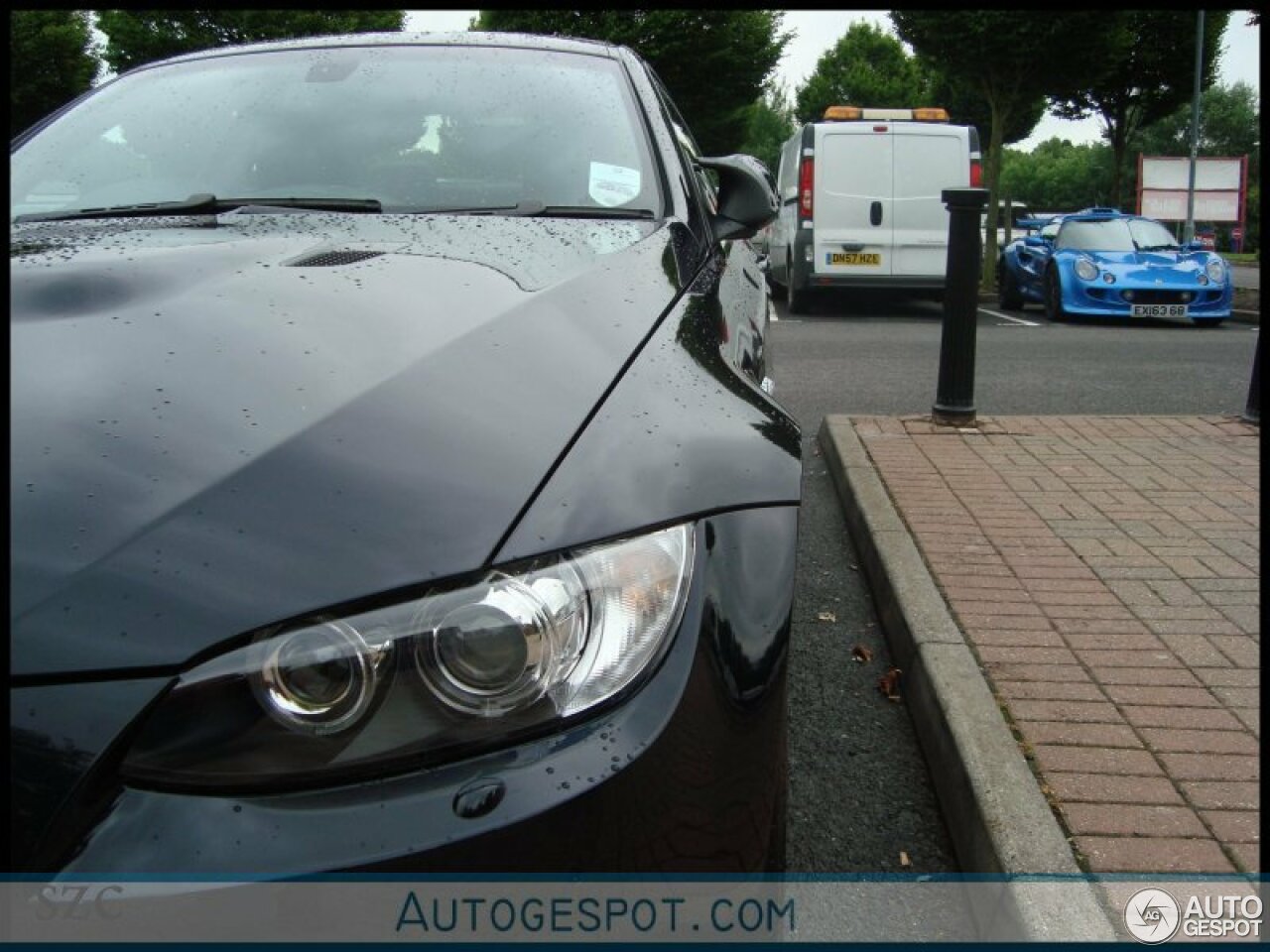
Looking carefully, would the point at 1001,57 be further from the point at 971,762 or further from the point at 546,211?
the point at 971,762

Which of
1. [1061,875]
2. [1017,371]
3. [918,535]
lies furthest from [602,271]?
[1017,371]

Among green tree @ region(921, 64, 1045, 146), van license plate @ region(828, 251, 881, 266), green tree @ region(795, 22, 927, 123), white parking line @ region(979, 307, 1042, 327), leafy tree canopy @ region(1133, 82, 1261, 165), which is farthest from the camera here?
green tree @ region(795, 22, 927, 123)

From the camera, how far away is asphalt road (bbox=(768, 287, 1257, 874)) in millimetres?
2443

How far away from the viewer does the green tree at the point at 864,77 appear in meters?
52.9

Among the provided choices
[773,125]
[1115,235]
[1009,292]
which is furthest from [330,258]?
[773,125]

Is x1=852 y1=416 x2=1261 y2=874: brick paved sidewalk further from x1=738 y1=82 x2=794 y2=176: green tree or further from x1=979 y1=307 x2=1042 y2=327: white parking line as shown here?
x1=738 y1=82 x2=794 y2=176: green tree

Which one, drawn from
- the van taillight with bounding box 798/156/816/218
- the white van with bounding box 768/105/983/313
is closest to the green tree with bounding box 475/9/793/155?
the van taillight with bounding box 798/156/816/218

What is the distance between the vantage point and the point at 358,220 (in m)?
2.24

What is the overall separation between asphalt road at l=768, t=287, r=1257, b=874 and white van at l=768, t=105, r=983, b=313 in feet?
2.04

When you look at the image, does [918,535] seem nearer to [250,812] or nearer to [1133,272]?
[250,812]

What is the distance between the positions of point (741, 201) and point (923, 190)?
12361 millimetres

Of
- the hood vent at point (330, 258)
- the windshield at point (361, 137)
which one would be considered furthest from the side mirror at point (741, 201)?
the hood vent at point (330, 258)

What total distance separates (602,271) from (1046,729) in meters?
1.43

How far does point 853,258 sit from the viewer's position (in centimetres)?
1461
